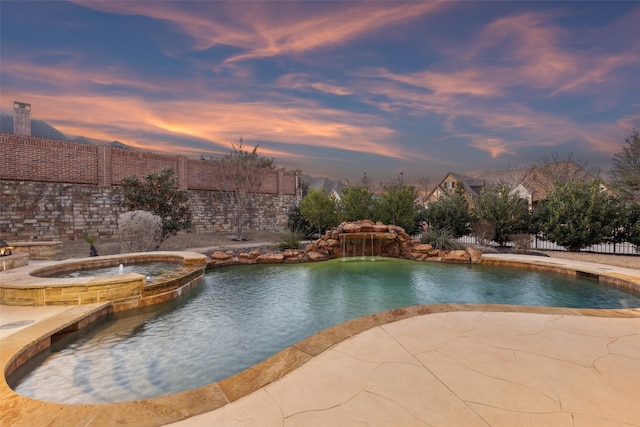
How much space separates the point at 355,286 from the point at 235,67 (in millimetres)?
9121

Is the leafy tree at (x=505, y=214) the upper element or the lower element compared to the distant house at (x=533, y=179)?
lower

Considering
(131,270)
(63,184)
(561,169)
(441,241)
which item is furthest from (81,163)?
(561,169)

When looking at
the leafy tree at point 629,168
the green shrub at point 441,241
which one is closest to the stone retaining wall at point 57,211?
the green shrub at point 441,241

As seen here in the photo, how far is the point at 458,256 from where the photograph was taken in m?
9.22

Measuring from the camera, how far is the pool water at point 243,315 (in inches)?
113

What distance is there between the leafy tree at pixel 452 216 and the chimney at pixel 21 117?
64.7 ft

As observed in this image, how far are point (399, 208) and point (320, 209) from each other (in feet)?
12.4

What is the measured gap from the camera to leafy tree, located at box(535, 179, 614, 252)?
980 centimetres

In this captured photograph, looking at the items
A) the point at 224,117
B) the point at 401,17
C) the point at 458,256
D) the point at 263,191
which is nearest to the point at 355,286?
the point at 458,256

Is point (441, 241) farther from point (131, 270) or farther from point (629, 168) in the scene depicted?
point (629, 168)

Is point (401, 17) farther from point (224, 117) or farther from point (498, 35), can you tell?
point (224, 117)

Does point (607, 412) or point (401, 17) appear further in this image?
point (401, 17)

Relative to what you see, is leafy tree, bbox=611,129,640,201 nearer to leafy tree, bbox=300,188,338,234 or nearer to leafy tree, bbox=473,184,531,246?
leafy tree, bbox=473,184,531,246

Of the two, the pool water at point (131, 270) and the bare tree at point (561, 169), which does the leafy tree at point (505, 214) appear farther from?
the bare tree at point (561, 169)
